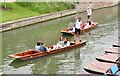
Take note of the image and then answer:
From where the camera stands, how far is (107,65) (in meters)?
14.3

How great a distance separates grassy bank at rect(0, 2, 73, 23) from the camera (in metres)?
26.4

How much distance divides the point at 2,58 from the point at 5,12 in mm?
10196

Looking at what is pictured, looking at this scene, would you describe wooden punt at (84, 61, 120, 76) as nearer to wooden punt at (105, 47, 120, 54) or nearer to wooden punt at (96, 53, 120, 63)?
wooden punt at (96, 53, 120, 63)

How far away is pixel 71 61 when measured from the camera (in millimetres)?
16844

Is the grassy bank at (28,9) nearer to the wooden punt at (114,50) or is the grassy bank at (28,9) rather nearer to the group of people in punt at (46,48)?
the group of people in punt at (46,48)

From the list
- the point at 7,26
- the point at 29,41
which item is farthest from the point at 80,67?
the point at 7,26

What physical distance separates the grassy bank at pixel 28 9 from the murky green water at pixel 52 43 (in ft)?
4.76

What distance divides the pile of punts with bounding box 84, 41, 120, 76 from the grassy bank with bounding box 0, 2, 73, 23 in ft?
35.6

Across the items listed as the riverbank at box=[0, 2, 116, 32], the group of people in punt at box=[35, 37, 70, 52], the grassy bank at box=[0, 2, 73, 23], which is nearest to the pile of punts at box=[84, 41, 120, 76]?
the group of people in punt at box=[35, 37, 70, 52]

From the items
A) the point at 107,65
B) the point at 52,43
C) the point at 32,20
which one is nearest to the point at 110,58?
the point at 107,65

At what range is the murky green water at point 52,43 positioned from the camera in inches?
619

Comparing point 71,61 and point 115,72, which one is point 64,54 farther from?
point 115,72

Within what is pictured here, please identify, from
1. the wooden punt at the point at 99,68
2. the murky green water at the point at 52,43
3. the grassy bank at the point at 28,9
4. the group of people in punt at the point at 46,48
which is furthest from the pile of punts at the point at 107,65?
the grassy bank at the point at 28,9

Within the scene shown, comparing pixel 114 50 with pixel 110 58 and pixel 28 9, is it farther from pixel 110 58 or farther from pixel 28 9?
pixel 28 9
